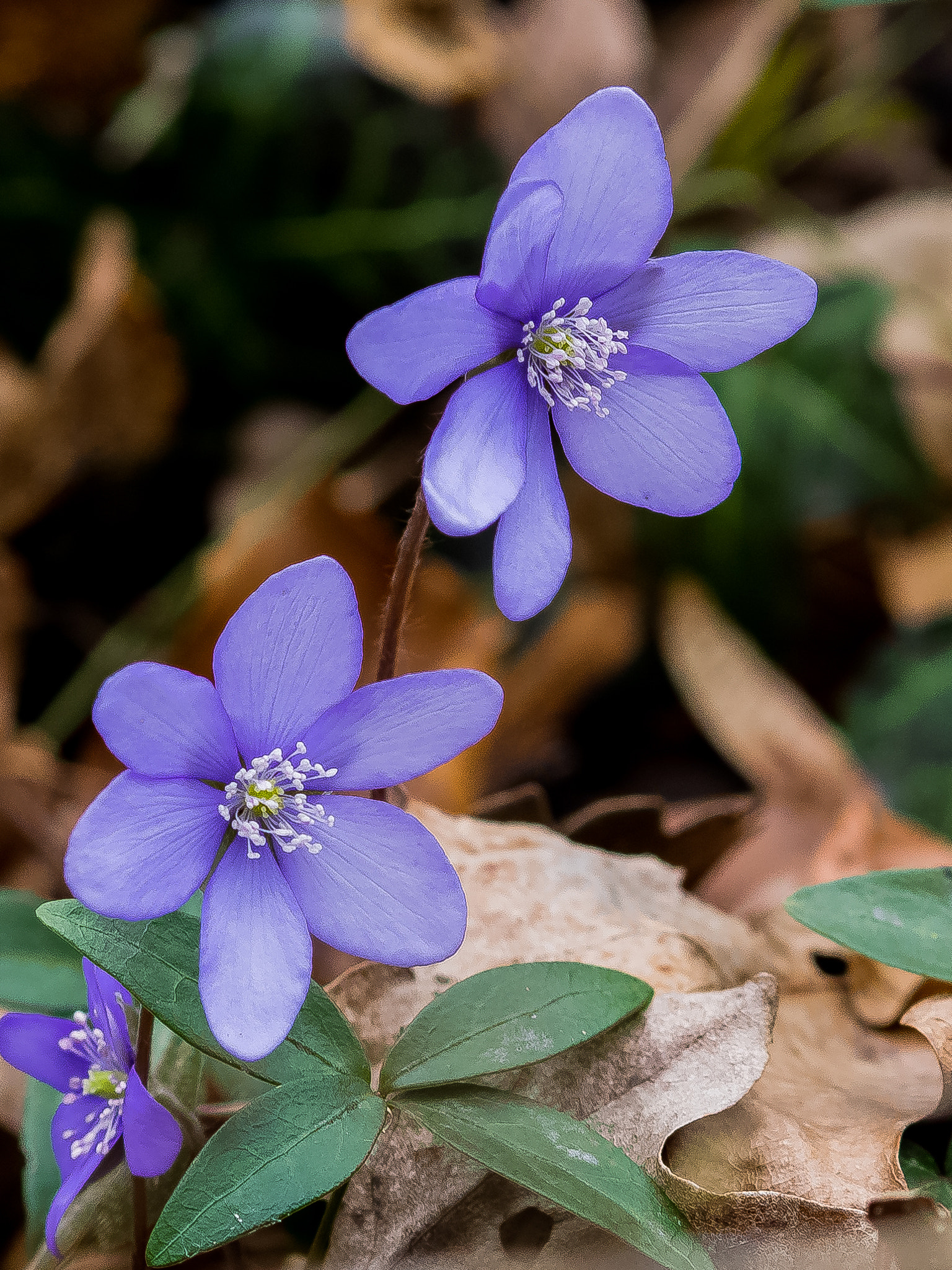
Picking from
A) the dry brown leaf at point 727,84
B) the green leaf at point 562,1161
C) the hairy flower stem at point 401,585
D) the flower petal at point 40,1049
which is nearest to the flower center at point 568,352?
the hairy flower stem at point 401,585

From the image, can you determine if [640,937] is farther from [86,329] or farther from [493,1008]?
[86,329]

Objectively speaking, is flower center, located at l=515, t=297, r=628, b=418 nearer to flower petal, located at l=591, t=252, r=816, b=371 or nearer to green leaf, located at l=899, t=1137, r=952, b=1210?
flower petal, located at l=591, t=252, r=816, b=371

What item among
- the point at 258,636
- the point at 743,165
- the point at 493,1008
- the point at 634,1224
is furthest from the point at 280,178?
the point at 634,1224

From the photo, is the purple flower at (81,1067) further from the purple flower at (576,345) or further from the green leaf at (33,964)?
the purple flower at (576,345)

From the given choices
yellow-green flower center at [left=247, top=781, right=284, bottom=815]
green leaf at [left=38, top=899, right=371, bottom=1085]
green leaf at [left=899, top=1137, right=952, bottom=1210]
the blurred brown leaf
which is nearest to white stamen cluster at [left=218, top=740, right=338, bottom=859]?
yellow-green flower center at [left=247, top=781, right=284, bottom=815]

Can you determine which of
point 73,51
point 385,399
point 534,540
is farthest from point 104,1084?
point 73,51

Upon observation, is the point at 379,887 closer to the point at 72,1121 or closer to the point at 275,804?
the point at 275,804
